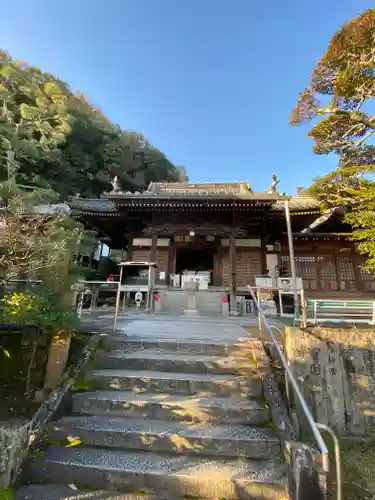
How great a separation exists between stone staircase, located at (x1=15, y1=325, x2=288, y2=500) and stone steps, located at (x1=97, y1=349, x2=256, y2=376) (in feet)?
0.05

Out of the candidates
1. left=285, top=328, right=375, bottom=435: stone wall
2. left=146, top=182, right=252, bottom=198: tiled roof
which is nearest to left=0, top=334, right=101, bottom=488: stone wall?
left=285, top=328, right=375, bottom=435: stone wall

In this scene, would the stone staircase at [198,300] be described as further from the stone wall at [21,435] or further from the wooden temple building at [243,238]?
the stone wall at [21,435]

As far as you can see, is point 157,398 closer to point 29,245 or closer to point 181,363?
point 181,363

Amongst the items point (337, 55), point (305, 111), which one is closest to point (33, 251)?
point (305, 111)

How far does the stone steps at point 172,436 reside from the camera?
2.60 meters

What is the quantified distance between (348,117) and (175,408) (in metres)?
9.86

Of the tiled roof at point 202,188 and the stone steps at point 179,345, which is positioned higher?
the tiled roof at point 202,188

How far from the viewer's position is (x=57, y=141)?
83.7 feet

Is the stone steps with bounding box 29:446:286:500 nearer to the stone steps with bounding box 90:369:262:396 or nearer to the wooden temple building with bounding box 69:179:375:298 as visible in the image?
the stone steps with bounding box 90:369:262:396

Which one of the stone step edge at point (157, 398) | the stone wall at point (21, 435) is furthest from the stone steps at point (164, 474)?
the stone step edge at point (157, 398)

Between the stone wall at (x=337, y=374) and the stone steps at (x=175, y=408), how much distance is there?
0.74m

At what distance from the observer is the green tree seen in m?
7.60

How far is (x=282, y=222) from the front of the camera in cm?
1301

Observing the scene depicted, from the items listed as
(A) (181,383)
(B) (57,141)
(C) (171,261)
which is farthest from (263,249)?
(B) (57,141)
